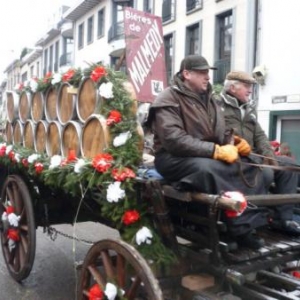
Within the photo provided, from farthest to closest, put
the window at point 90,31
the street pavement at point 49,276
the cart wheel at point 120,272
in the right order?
the window at point 90,31 < the street pavement at point 49,276 < the cart wheel at point 120,272

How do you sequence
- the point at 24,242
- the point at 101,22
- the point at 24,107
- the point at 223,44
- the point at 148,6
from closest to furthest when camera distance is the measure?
the point at 24,242, the point at 24,107, the point at 223,44, the point at 148,6, the point at 101,22

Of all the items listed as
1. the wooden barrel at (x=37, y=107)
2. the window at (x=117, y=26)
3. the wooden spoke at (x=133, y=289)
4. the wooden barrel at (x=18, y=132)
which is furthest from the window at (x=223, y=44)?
the wooden spoke at (x=133, y=289)

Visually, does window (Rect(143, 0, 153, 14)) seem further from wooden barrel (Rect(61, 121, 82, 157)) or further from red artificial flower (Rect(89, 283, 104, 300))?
red artificial flower (Rect(89, 283, 104, 300))

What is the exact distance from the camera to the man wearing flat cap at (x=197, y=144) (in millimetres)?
2932

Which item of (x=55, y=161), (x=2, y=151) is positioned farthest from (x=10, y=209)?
(x=55, y=161)

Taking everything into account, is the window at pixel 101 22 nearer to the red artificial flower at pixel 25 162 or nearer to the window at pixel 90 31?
the window at pixel 90 31

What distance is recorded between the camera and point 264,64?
1343 cm

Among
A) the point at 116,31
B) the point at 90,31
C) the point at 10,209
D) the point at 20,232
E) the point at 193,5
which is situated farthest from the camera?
the point at 90,31

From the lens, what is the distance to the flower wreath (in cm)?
321

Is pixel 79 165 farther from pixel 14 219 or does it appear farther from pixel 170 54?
pixel 170 54

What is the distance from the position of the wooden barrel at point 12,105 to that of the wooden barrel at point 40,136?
72cm

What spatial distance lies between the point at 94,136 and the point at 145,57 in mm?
3045

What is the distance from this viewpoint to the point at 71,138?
4.02m

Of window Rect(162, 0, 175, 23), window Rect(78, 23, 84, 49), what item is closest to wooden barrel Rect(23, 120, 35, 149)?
window Rect(162, 0, 175, 23)
